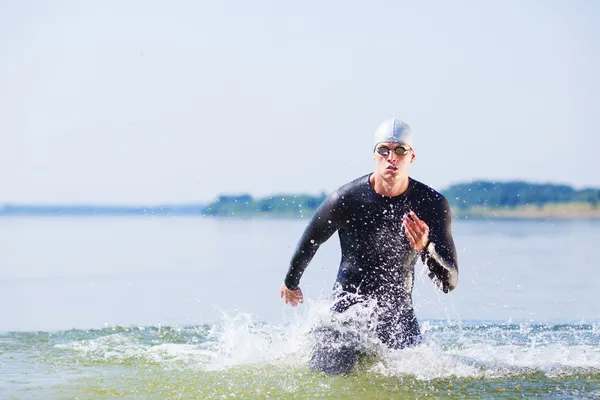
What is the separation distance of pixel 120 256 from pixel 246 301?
41.2ft

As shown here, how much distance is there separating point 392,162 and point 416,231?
29.7 inches

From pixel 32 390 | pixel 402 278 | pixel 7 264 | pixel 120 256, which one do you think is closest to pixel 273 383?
pixel 402 278

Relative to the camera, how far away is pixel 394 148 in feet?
25.7

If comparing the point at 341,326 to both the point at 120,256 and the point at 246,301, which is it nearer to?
the point at 246,301

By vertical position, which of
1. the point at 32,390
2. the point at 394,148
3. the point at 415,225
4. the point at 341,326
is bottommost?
the point at 32,390

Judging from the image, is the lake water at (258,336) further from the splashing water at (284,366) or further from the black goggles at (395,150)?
the black goggles at (395,150)

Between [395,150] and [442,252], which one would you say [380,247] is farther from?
[395,150]

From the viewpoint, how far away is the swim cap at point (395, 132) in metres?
7.86

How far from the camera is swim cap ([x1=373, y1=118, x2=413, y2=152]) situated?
7.86 m

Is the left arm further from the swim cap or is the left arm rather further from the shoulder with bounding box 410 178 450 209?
the swim cap

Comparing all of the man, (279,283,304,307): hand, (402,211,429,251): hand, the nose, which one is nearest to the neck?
the man

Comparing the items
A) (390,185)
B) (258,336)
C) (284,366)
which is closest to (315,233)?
(390,185)

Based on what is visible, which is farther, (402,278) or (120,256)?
(120,256)

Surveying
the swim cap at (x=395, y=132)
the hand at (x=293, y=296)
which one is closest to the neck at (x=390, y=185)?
the swim cap at (x=395, y=132)
